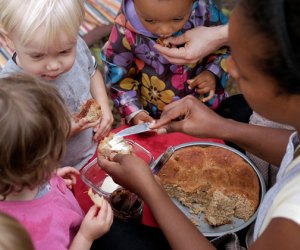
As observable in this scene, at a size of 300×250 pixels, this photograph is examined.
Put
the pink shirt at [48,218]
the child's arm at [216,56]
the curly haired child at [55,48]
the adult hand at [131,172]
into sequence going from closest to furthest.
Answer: the pink shirt at [48,218]
the adult hand at [131,172]
the curly haired child at [55,48]
the child's arm at [216,56]

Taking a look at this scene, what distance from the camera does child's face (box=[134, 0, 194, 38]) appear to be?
176 centimetres

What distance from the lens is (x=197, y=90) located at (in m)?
2.15

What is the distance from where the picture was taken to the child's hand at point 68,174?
5.39ft

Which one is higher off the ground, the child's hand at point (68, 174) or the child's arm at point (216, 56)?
the child's arm at point (216, 56)

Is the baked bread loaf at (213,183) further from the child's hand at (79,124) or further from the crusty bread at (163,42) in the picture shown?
the crusty bread at (163,42)

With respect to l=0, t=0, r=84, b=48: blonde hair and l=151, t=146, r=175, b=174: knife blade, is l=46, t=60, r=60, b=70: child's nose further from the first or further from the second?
l=151, t=146, r=175, b=174: knife blade

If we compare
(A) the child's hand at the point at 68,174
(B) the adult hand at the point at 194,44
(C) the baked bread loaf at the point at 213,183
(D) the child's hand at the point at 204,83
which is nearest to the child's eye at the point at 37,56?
(A) the child's hand at the point at 68,174

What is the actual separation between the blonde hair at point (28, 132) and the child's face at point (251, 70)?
54 centimetres

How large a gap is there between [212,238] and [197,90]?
867mm

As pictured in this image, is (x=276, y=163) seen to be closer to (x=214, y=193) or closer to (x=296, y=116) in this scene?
(x=214, y=193)

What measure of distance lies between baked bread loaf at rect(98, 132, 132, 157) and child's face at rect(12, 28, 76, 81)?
0.34m

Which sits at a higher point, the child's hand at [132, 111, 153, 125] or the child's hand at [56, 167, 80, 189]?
the child's hand at [56, 167, 80, 189]

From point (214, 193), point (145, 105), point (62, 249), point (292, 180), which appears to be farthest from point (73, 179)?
point (292, 180)

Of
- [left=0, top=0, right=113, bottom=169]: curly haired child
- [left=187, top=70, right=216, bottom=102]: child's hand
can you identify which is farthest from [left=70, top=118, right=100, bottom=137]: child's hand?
[left=187, top=70, right=216, bottom=102]: child's hand
